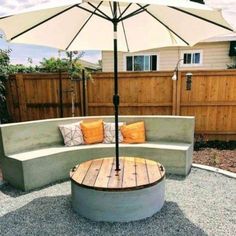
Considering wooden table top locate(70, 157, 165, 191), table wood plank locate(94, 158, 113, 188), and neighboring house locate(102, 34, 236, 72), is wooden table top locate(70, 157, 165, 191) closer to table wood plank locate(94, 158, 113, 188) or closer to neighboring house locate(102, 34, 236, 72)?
table wood plank locate(94, 158, 113, 188)

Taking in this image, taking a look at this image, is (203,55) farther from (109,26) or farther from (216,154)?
(109,26)

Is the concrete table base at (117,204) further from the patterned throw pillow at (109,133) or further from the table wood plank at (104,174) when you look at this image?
the patterned throw pillow at (109,133)

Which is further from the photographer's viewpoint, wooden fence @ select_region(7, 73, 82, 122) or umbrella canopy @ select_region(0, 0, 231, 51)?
wooden fence @ select_region(7, 73, 82, 122)

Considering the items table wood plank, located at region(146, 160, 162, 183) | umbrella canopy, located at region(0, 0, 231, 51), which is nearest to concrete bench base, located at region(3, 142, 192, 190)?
table wood plank, located at region(146, 160, 162, 183)

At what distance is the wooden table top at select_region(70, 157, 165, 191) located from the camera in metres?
3.17

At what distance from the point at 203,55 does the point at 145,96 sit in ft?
13.5

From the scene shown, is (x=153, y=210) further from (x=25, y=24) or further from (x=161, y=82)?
(x=161, y=82)

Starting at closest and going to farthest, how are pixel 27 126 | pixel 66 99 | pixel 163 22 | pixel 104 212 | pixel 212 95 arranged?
1. pixel 104 212
2. pixel 163 22
3. pixel 27 126
4. pixel 212 95
5. pixel 66 99

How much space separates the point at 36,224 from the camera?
3139 millimetres

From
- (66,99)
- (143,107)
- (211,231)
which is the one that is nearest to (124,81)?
(143,107)

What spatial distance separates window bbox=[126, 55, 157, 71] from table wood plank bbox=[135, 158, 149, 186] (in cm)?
661

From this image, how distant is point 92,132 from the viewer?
486cm

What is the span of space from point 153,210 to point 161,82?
386cm

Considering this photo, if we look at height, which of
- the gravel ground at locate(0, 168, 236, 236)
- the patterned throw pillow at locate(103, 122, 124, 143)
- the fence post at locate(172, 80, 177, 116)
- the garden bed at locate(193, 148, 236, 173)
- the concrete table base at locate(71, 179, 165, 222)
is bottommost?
the gravel ground at locate(0, 168, 236, 236)
